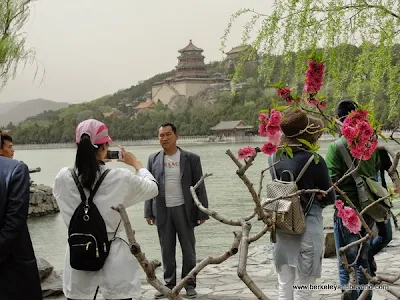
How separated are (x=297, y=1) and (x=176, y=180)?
1.85m

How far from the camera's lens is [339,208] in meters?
2.72

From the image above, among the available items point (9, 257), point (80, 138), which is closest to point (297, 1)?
point (80, 138)

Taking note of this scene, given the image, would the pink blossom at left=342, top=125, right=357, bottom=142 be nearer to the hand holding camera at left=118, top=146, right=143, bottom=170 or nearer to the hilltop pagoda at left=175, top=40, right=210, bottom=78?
the hand holding camera at left=118, top=146, right=143, bottom=170

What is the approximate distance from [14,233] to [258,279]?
10.9ft

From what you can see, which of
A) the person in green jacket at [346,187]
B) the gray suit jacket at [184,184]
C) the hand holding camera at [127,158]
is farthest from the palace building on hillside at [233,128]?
the hand holding camera at [127,158]

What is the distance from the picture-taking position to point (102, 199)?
2717 millimetres

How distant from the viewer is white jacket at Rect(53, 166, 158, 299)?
271 cm

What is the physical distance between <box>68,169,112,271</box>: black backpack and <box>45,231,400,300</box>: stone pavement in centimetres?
Answer: 210

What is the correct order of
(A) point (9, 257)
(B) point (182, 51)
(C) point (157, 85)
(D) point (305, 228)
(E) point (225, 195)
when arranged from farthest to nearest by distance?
1. (C) point (157, 85)
2. (B) point (182, 51)
3. (E) point (225, 195)
4. (D) point (305, 228)
5. (A) point (9, 257)

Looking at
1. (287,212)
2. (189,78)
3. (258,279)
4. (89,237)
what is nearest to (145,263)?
(89,237)

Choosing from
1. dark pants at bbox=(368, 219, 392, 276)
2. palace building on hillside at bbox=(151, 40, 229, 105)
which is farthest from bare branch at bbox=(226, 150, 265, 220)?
palace building on hillside at bbox=(151, 40, 229, 105)

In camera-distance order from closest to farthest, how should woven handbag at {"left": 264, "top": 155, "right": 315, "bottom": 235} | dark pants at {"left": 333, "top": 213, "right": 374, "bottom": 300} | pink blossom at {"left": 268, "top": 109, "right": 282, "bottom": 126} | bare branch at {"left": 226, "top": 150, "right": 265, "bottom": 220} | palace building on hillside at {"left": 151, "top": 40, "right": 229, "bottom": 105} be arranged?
bare branch at {"left": 226, "top": 150, "right": 265, "bottom": 220} < pink blossom at {"left": 268, "top": 109, "right": 282, "bottom": 126} < woven handbag at {"left": 264, "top": 155, "right": 315, "bottom": 235} < dark pants at {"left": 333, "top": 213, "right": 374, "bottom": 300} < palace building on hillside at {"left": 151, "top": 40, "right": 229, "bottom": 105}

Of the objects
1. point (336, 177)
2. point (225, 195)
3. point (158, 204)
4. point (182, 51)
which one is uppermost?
point (182, 51)

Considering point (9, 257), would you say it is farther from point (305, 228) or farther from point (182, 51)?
point (182, 51)
